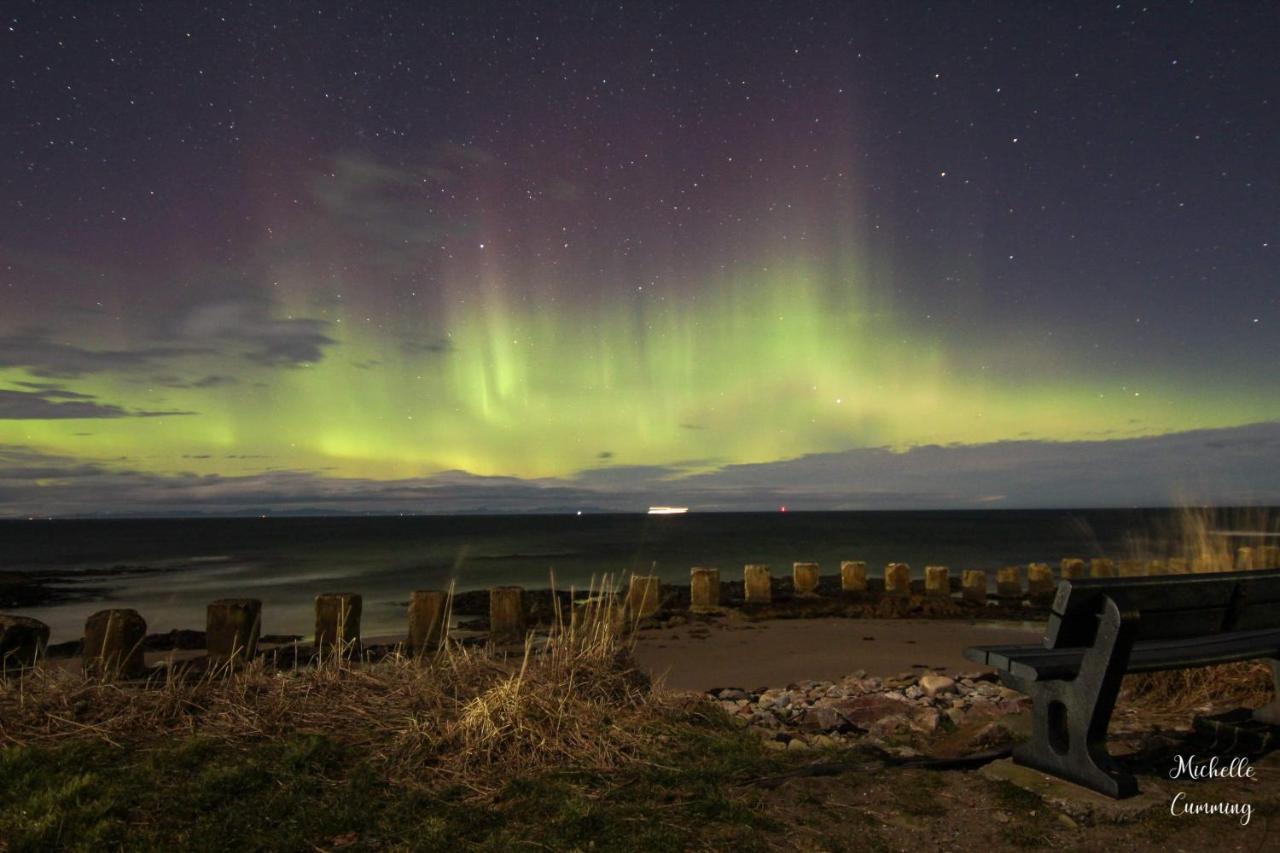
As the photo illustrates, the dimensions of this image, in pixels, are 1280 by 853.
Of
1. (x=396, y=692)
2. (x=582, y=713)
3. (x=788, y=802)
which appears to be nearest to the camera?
(x=788, y=802)

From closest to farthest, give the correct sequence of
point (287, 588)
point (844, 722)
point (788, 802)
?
point (788, 802), point (844, 722), point (287, 588)

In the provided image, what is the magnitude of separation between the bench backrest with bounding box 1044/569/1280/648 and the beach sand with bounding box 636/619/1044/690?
5088mm

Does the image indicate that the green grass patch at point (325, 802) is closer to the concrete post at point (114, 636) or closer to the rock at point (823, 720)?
the rock at point (823, 720)

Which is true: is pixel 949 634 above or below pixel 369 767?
below

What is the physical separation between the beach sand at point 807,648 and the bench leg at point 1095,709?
486cm

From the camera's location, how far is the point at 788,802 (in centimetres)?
405

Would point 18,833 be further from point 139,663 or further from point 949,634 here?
point 949,634

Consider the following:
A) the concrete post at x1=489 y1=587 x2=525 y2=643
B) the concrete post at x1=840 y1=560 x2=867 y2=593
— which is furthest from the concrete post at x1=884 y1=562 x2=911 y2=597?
the concrete post at x1=489 y1=587 x2=525 y2=643

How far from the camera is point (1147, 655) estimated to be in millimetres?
4363

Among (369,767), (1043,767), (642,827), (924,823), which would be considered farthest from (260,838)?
(1043,767)

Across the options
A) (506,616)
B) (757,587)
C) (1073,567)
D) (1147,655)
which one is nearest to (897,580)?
(757,587)

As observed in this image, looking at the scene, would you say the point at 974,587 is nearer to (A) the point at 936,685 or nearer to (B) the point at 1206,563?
(B) the point at 1206,563

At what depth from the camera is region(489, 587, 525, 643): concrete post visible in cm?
1112

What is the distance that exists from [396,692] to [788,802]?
2.79 metres
